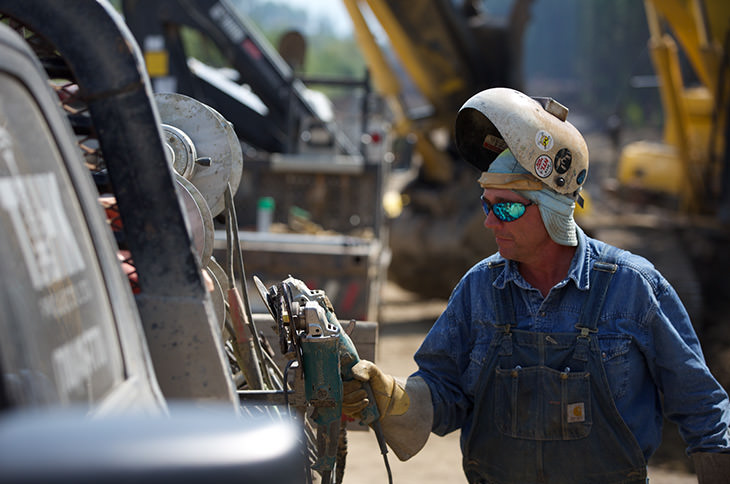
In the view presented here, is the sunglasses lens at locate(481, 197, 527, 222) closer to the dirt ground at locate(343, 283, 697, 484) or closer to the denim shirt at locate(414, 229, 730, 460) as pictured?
the denim shirt at locate(414, 229, 730, 460)

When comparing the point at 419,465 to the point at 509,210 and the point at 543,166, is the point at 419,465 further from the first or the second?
the point at 543,166

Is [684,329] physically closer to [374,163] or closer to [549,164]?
[549,164]

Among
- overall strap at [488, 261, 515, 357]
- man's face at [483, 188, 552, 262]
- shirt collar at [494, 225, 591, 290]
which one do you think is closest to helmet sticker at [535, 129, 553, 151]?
man's face at [483, 188, 552, 262]

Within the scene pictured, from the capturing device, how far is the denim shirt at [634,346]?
245 centimetres

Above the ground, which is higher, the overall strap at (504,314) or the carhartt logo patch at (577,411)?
the overall strap at (504,314)

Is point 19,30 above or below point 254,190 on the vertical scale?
above

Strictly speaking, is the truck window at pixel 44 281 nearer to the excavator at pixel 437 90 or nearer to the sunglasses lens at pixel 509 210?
the sunglasses lens at pixel 509 210

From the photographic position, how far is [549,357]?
254 centimetres

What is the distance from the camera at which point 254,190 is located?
740cm

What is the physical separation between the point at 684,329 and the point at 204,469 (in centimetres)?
193

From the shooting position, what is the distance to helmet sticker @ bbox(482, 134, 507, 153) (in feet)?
9.64

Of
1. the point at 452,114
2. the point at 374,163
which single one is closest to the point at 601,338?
the point at 374,163

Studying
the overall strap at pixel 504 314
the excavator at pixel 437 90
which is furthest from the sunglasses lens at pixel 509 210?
the excavator at pixel 437 90

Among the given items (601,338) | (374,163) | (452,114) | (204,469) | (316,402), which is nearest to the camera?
(204,469)
